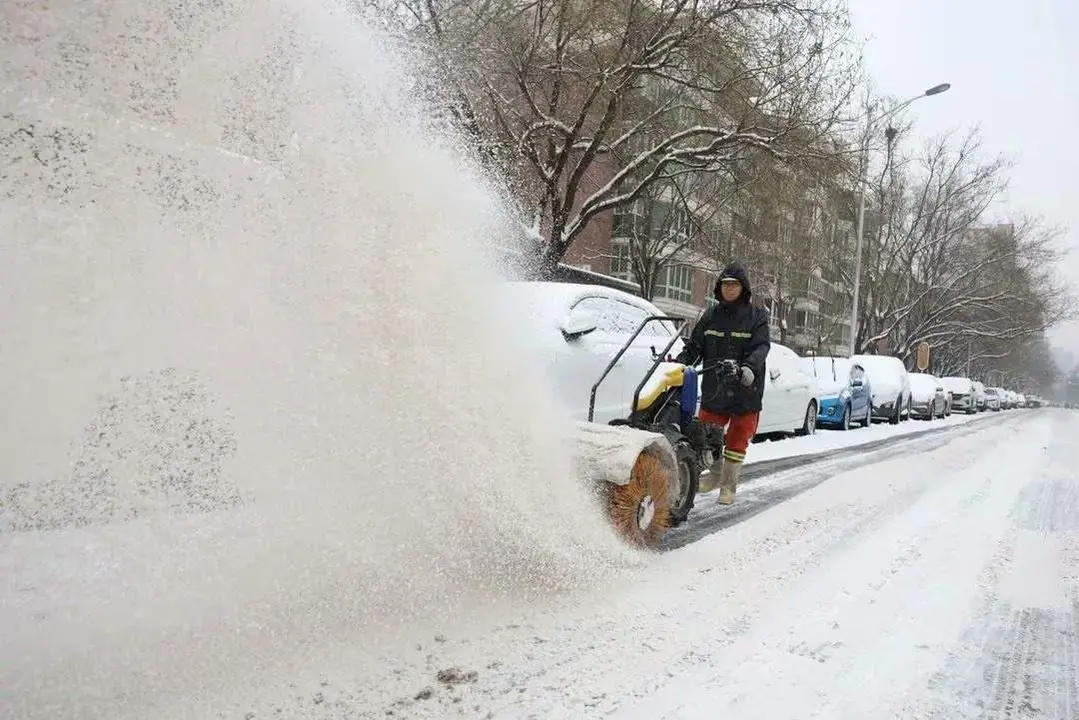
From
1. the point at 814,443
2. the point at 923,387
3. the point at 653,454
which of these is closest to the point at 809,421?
the point at 814,443

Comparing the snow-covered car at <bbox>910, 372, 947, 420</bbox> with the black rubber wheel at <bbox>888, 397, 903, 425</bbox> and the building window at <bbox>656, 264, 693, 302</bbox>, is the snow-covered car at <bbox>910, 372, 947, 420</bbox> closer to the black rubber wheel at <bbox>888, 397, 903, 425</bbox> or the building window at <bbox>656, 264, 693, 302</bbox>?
the black rubber wheel at <bbox>888, 397, 903, 425</bbox>

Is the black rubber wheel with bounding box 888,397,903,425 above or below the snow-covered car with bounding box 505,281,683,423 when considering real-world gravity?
below

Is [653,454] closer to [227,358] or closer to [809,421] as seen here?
[227,358]

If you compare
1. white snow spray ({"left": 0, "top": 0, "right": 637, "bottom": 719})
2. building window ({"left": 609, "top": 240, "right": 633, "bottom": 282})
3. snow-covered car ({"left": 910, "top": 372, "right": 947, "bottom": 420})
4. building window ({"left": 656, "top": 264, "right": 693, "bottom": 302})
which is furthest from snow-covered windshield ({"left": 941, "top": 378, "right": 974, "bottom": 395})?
white snow spray ({"left": 0, "top": 0, "right": 637, "bottom": 719})

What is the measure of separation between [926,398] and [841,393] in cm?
1060

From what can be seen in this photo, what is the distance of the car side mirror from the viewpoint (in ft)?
20.3

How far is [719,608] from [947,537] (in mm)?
2504

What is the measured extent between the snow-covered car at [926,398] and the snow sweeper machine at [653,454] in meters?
21.4

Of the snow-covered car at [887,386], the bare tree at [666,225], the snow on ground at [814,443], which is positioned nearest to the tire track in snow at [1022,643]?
the snow on ground at [814,443]

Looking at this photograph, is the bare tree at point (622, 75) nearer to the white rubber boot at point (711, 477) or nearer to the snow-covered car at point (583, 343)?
the snow-covered car at point (583, 343)

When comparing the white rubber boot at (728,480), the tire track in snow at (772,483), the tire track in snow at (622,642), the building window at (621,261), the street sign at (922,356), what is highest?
the building window at (621,261)

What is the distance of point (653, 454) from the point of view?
12.8 feet

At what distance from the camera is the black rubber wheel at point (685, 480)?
443 cm

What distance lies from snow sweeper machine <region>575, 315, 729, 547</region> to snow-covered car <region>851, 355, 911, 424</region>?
14.5 m
